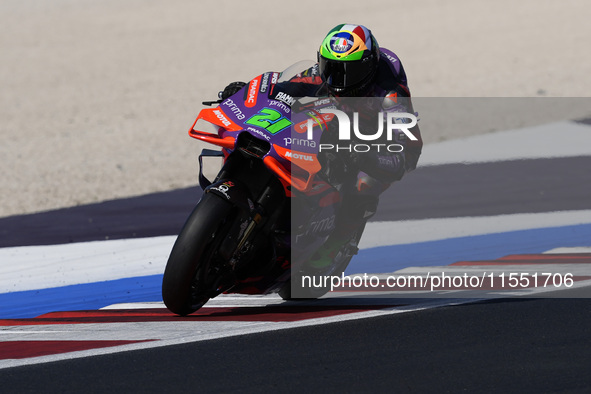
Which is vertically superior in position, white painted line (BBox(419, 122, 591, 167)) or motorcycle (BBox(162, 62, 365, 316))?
white painted line (BBox(419, 122, 591, 167))

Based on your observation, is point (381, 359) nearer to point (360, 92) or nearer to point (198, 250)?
point (198, 250)

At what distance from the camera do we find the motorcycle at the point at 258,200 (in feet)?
18.7

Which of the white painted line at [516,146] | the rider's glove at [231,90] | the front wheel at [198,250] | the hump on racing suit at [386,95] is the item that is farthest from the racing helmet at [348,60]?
the white painted line at [516,146]

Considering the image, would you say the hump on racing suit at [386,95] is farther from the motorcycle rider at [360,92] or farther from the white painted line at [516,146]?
the white painted line at [516,146]

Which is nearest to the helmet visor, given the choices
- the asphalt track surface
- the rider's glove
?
the rider's glove

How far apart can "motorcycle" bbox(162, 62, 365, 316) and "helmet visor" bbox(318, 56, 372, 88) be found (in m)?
0.13

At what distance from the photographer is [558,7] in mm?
28984

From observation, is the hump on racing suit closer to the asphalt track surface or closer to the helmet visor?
the helmet visor

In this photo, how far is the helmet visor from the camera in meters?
6.12

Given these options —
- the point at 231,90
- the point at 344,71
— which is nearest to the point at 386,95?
the point at 344,71

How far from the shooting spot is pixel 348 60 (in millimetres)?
6098

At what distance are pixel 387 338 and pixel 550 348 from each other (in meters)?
0.76

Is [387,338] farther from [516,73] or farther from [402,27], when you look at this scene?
[402,27]

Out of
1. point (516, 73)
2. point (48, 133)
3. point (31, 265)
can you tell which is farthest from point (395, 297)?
point (516, 73)
